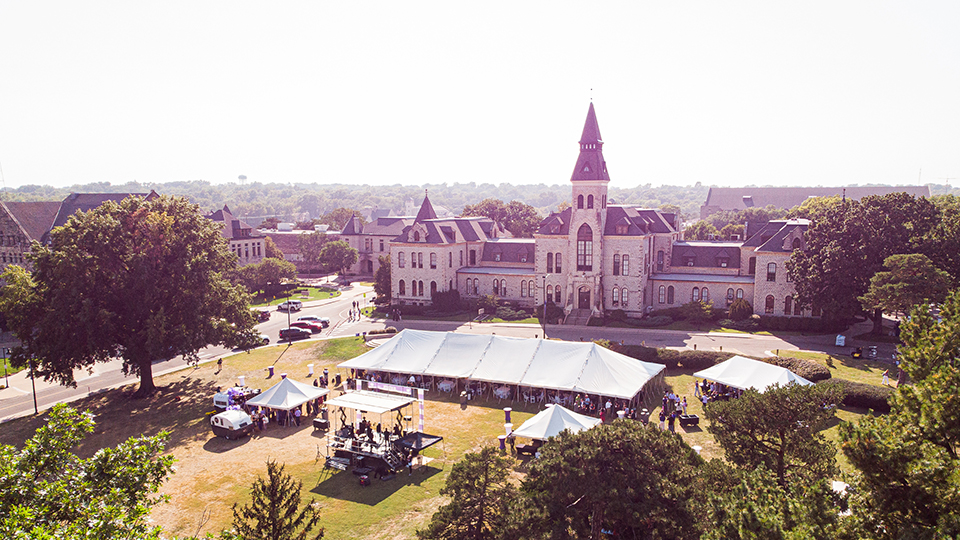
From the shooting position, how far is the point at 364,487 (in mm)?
27953

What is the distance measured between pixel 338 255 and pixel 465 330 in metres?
46.7

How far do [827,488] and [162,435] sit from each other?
53.3 ft

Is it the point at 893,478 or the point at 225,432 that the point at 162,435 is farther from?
the point at 225,432

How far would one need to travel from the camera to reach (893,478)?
1252 centimetres

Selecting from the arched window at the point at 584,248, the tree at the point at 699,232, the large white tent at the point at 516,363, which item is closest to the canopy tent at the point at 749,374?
the large white tent at the point at 516,363

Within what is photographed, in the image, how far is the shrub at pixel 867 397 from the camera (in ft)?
115

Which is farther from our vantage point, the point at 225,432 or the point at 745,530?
the point at 225,432

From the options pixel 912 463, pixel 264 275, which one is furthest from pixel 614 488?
pixel 264 275

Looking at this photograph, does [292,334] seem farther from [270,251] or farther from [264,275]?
[270,251]

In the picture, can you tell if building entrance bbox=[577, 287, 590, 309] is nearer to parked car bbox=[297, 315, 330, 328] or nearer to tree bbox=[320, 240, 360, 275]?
parked car bbox=[297, 315, 330, 328]

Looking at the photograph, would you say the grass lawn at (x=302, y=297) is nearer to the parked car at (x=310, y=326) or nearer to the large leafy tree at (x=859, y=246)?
the parked car at (x=310, y=326)

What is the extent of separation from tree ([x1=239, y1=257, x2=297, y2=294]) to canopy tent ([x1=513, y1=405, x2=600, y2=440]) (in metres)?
61.9

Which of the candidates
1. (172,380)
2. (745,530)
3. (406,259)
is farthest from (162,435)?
(406,259)

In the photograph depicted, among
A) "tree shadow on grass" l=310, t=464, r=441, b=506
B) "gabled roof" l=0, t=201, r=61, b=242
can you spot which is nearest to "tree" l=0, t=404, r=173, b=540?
"tree shadow on grass" l=310, t=464, r=441, b=506
